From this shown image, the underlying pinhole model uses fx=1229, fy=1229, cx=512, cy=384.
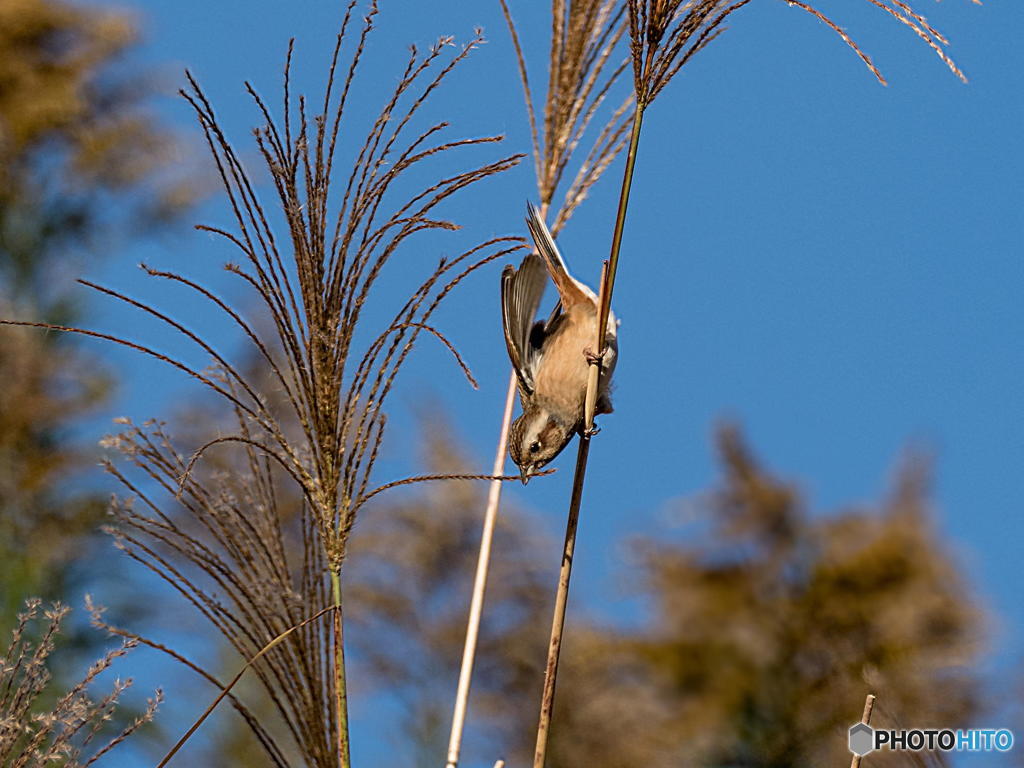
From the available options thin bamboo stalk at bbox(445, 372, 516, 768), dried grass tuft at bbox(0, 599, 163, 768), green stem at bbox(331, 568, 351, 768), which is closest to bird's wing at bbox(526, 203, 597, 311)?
thin bamboo stalk at bbox(445, 372, 516, 768)

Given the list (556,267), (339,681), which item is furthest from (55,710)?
(556,267)

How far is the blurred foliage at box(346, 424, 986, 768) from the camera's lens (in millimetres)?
3959

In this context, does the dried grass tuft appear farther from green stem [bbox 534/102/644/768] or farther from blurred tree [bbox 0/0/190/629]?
blurred tree [bbox 0/0/190/629]

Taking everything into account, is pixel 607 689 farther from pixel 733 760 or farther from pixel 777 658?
pixel 777 658

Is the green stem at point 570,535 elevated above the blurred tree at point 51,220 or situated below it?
below

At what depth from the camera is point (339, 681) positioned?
138 centimetres

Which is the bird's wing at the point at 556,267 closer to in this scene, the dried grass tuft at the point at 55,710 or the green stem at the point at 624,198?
the green stem at the point at 624,198

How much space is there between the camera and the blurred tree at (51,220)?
22.1ft

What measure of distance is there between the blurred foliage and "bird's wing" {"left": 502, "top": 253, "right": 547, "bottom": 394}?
2.54 ft

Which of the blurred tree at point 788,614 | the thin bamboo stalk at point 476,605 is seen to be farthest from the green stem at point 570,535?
the blurred tree at point 788,614

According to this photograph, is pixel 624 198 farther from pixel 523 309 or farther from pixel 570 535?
pixel 523 309

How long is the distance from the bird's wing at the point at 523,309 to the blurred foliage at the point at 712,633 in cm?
77

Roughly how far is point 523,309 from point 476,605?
1.75 feet

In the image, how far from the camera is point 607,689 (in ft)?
15.7
